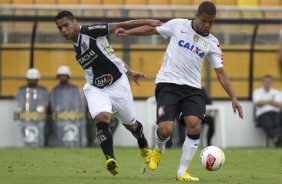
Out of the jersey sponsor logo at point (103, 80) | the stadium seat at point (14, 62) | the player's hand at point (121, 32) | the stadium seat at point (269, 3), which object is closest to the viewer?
the player's hand at point (121, 32)

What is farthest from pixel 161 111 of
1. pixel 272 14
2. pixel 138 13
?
pixel 272 14

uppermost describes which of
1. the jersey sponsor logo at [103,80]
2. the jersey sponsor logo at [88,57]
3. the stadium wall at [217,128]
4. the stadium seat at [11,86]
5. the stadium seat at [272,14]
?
the stadium seat at [272,14]

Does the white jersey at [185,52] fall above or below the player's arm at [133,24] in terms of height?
below

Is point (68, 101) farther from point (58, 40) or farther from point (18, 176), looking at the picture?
point (18, 176)

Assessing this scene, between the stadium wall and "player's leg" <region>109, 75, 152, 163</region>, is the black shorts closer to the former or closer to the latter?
"player's leg" <region>109, 75, 152, 163</region>

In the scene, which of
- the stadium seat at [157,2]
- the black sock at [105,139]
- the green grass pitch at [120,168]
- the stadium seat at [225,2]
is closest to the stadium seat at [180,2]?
the stadium seat at [157,2]

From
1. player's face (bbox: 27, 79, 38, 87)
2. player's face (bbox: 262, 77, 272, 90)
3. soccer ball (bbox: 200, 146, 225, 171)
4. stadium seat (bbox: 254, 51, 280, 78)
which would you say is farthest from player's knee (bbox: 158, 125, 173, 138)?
stadium seat (bbox: 254, 51, 280, 78)

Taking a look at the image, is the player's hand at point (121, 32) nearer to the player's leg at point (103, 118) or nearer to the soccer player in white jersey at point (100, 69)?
the soccer player in white jersey at point (100, 69)

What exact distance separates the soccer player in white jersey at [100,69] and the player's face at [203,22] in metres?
0.54

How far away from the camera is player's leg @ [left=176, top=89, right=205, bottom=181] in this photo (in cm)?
1094

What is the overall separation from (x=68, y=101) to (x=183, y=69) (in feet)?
30.5

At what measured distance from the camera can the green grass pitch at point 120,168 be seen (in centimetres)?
1095

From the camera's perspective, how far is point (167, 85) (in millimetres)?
11141

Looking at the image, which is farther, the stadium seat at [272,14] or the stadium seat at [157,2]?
the stadium seat at [157,2]
